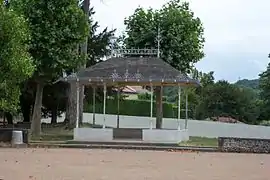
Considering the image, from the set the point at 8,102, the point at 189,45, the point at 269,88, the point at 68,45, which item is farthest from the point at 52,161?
the point at 269,88

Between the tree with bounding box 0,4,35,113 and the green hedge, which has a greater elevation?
the tree with bounding box 0,4,35,113

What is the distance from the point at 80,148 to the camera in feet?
85.3

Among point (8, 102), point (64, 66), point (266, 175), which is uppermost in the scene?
point (64, 66)

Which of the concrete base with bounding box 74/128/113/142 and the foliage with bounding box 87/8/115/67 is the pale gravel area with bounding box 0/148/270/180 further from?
the foliage with bounding box 87/8/115/67

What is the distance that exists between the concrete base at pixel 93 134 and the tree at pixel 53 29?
3.70 meters

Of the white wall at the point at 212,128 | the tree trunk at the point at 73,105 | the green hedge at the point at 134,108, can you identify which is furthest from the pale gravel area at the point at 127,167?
the green hedge at the point at 134,108

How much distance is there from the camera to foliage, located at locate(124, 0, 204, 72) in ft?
121

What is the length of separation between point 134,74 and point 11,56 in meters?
7.17

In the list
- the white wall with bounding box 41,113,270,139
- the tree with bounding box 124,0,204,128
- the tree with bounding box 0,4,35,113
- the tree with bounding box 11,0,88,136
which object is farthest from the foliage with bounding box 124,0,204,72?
the tree with bounding box 0,4,35,113

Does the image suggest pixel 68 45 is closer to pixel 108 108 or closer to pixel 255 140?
pixel 255 140

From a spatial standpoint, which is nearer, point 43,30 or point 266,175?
point 266,175

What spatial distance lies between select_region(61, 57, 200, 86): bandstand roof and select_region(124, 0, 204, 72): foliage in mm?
6125

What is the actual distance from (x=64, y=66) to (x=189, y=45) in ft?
33.7

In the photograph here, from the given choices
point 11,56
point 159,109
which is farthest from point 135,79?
point 11,56
